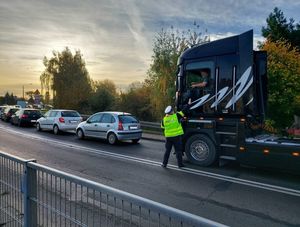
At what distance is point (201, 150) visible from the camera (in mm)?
9484

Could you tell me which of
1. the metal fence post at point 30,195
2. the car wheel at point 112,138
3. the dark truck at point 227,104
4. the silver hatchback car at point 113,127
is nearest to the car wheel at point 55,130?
the silver hatchback car at point 113,127

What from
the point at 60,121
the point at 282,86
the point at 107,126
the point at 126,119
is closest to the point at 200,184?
the point at 126,119

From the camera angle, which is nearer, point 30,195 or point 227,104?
point 30,195

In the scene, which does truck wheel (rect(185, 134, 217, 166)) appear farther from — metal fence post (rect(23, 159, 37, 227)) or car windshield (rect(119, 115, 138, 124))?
metal fence post (rect(23, 159, 37, 227))

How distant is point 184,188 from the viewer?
7145mm

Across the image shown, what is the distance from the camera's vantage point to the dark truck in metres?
8.63

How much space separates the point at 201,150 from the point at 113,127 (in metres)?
6.18

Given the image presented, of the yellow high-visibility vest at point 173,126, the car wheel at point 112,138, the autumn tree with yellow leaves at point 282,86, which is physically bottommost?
the car wheel at point 112,138

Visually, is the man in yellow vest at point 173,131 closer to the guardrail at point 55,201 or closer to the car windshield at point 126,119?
the car windshield at point 126,119

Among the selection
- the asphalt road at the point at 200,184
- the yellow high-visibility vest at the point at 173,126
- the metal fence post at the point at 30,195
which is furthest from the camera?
the yellow high-visibility vest at the point at 173,126

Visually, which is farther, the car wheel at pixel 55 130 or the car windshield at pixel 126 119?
the car wheel at pixel 55 130

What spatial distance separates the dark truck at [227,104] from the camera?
8.63 m

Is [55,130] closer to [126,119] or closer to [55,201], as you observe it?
[126,119]

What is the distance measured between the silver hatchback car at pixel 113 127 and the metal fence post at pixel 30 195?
440 inches
